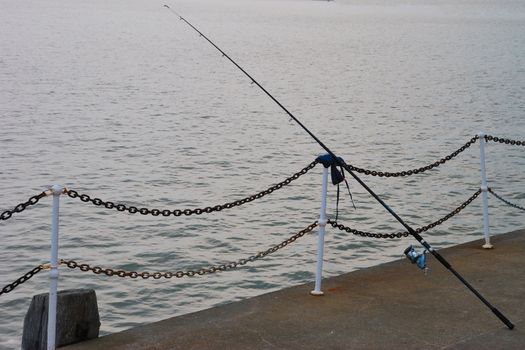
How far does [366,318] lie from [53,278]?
243 centimetres

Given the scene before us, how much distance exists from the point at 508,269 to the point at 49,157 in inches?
590

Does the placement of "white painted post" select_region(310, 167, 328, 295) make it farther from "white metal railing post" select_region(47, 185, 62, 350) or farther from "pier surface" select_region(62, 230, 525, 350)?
"white metal railing post" select_region(47, 185, 62, 350)

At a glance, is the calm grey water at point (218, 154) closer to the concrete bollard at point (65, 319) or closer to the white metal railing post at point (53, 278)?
the concrete bollard at point (65, 319)

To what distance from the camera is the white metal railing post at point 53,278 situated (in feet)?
19.2

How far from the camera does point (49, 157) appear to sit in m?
21.3

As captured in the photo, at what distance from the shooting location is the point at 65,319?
20.4 feet

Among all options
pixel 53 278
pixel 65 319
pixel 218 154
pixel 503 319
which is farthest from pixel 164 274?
→ pixel 218 154

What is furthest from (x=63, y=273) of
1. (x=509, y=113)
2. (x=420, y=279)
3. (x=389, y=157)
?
(x=509, y=113)

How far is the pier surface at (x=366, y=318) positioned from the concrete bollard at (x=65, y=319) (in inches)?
3.9

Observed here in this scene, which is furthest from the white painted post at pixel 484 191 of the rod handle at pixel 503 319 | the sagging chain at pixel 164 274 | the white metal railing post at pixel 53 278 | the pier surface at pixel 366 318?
the white metal railing post at pixel 53 278

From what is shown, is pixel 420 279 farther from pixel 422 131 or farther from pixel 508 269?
pixel 422 131

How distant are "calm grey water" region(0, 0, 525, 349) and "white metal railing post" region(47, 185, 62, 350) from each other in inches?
143

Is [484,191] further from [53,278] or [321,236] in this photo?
[53,278]

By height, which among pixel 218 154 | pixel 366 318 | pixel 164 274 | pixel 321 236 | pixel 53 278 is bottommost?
pixel 366 318
